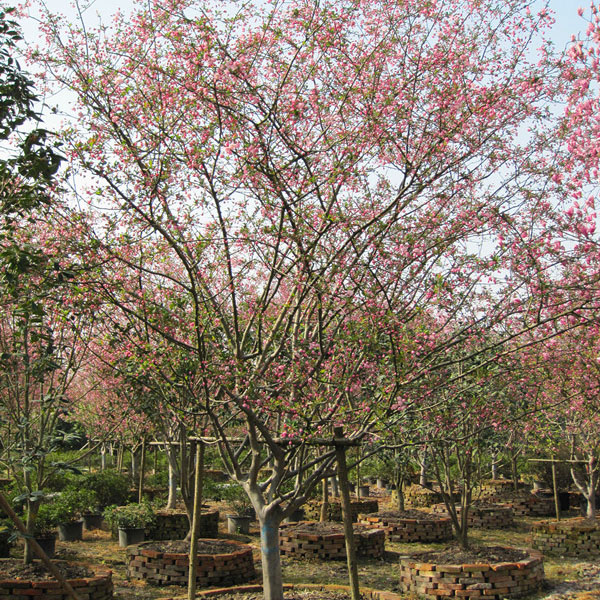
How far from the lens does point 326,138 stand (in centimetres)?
609

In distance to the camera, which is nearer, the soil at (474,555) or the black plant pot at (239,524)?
the soil at (474,555)

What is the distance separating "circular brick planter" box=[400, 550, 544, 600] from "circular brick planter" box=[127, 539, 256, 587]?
239cm

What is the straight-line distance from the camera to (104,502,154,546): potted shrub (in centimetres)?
1207

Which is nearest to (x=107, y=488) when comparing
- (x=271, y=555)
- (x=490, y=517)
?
(x=490, y=517)

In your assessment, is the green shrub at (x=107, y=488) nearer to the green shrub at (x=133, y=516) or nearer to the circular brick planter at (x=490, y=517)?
the green shrub at (x=133, y=516)

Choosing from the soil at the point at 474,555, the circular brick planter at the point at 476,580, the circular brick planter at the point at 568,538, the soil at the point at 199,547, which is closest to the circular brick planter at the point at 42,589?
the soil at the point at 199,547

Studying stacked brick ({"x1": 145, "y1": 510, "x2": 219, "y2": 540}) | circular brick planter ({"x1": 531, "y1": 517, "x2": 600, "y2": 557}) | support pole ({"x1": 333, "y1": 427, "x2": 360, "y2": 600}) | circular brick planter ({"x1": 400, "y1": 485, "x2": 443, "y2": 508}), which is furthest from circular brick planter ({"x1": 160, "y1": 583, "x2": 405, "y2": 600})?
circular brick planter ({"x1": 400, "y1": 485, "x2": 443, "y2": 508})

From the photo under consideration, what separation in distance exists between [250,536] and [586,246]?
1046 cm

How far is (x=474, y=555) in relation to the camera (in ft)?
31.0

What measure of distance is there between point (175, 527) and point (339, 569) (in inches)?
156

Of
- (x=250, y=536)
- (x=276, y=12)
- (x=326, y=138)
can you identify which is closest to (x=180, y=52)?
(x=276, y=12)

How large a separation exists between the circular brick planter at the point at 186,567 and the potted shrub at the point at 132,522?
8.43ft

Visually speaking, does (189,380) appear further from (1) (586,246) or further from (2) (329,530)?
(2) (329,530)

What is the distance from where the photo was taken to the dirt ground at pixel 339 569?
8.77 m
